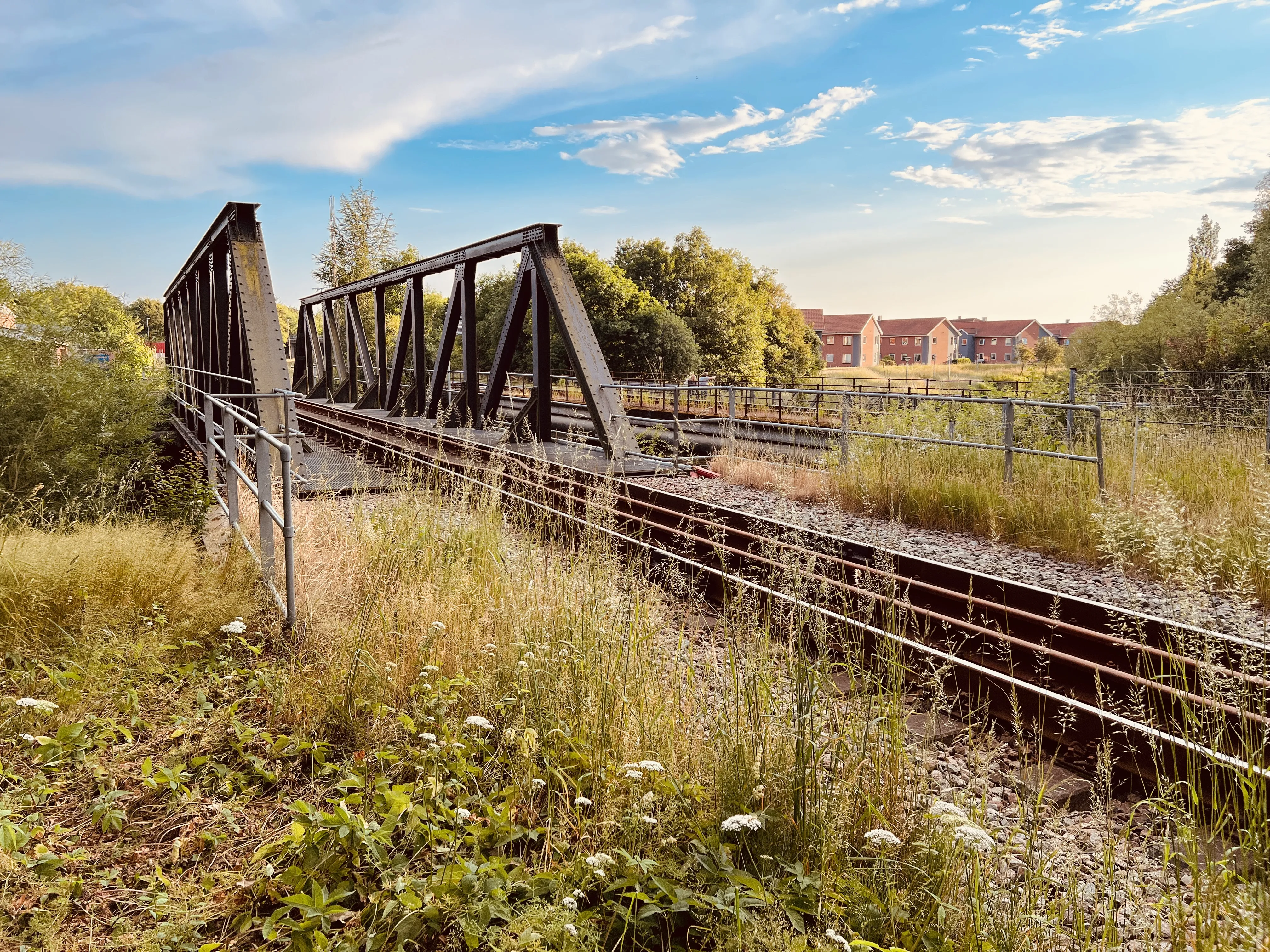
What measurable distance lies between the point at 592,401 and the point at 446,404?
10.9 m

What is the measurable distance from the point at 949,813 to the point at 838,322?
10670 centimetres

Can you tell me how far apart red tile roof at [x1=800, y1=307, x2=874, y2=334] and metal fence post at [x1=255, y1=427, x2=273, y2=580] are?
99.6m

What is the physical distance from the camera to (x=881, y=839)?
2.38 m

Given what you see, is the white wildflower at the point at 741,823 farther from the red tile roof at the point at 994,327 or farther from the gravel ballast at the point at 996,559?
the red tile roof at the point at 994,327

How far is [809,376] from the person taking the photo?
52.2 meters

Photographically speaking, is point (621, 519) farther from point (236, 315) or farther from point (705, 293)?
point (705, 293)

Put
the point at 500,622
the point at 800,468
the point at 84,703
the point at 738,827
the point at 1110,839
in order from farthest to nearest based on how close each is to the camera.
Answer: the point at 800,468
the point at 500,622
the point at 84,703
the point at 1110,839
the point at 738,827

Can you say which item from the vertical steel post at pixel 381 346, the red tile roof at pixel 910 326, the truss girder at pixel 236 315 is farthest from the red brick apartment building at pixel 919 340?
the truss girder at pixel 236 315

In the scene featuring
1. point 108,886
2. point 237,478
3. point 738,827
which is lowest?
point 108,886

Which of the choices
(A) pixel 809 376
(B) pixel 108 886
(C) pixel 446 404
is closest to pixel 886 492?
(B) pixel 108 886

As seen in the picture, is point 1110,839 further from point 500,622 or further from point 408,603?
point 408,603

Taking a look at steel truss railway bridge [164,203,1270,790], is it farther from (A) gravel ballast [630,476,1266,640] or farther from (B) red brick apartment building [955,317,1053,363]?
(B) red brick apartment building [955,317,1053,363]

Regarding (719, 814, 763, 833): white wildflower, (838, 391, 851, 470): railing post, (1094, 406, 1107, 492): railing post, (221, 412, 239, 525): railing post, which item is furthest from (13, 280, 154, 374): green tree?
(1094, 406, 1107, 492): railing post

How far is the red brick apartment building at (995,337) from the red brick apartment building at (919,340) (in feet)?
14.3
